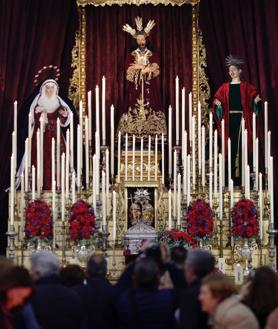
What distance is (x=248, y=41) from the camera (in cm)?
1395

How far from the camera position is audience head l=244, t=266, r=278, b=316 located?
19.8ft

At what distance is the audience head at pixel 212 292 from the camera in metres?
5.78

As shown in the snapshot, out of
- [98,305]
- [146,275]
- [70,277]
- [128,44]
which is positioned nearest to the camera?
[146,275]

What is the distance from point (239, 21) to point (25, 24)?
321 centimetres

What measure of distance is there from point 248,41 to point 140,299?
8486mm

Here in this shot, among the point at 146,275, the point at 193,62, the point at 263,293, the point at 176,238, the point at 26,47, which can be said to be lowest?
the point at 263,293

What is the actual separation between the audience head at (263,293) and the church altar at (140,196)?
429cm

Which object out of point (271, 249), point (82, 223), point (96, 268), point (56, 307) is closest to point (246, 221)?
point (271, 249)

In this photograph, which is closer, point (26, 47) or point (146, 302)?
point (146, 302)

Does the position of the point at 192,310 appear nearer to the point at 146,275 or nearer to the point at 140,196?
the point at 146,275

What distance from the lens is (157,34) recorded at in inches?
551

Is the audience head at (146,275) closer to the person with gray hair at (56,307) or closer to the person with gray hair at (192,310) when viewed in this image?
the person with gray hair at (192,310)

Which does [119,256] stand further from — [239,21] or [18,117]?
[239,21]

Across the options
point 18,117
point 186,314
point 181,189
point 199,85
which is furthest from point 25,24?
point 186,314
